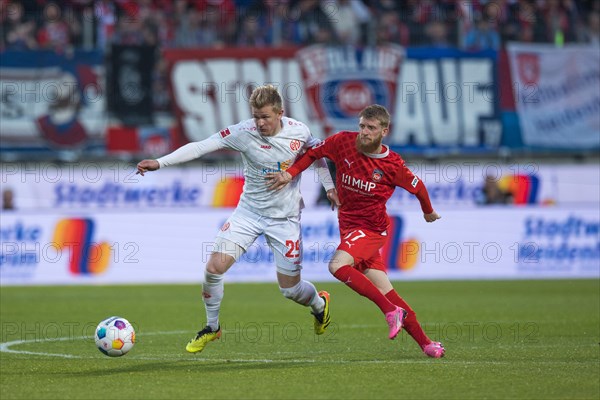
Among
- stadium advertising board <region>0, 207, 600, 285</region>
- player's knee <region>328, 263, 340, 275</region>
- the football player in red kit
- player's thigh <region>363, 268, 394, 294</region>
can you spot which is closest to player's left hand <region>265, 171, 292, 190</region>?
the football player in red kit

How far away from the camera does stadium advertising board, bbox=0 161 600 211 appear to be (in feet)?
78.1

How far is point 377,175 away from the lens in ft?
30.5

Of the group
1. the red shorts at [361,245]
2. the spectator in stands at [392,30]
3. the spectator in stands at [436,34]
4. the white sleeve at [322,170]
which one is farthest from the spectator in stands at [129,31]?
the red shorts at [361,245]

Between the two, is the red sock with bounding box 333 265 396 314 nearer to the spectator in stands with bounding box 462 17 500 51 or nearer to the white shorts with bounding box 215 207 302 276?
the white shorts with bounding box 215 207 302 276

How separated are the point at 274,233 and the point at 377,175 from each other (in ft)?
3.58

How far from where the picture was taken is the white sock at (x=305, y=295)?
965 cm

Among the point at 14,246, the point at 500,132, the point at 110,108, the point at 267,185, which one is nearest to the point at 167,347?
the point at 267,185

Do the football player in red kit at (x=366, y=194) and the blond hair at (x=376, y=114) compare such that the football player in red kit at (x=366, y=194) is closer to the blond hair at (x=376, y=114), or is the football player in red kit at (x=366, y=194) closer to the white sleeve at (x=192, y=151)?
the blond hair at (x=376, y=114)

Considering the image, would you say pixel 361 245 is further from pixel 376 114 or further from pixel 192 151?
pixel 192 151

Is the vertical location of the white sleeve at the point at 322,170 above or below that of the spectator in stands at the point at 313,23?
below

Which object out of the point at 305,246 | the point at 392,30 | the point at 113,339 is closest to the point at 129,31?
the point at 392,30

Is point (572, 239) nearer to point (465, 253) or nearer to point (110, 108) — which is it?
point (465, 253)

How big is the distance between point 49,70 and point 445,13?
31.1ft

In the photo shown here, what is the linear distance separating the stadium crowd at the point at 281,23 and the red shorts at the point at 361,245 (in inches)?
609
